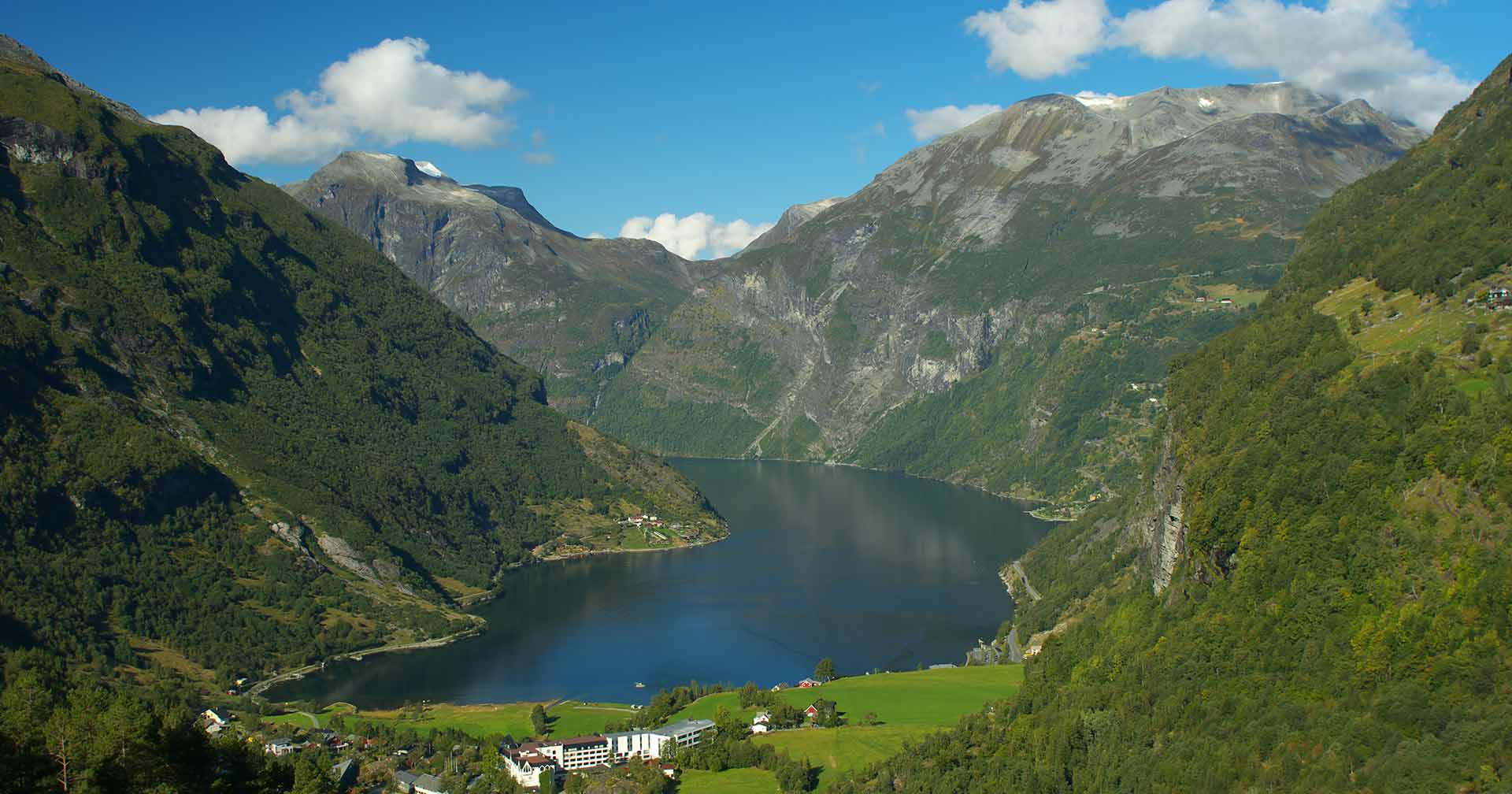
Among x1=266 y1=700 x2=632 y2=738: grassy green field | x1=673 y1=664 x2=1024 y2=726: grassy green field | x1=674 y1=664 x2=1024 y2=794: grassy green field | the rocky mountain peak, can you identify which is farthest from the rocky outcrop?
the rocky mountain peak

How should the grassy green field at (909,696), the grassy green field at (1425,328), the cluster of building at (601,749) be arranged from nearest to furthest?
the grassy green field at (1425,328)
the cluster of building at (601,749)
the grassy green field at (909,696)

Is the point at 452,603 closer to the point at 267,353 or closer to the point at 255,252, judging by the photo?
the point at 267,353

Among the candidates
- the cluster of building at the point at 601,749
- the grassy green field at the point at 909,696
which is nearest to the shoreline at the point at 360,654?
the cluster of building at the point at 601,749

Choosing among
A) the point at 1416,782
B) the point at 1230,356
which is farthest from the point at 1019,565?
the point at 1416,782

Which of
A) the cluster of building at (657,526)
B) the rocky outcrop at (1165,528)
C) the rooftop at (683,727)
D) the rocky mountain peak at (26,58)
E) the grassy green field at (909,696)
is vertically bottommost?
the rooftop at (683,727)

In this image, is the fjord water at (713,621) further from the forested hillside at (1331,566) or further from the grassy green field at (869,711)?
the forested hillside at (1331,566)

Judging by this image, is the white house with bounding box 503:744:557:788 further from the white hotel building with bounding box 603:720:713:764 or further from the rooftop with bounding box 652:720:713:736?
the rooftop with bounding box 652:720:713:736

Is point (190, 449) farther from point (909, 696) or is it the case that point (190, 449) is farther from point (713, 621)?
A: point (909, 696)
